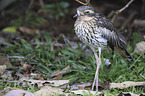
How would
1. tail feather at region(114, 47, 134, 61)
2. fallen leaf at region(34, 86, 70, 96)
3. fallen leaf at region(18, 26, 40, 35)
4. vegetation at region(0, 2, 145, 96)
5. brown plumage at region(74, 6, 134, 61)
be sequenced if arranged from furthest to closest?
fallen leaf at region(18, 26, 40, 35)
tail feather at region(114, 47, 134, 61)
vegetation at region(0, 2, 145, 96)
brown plumage at region(74, 6, 134, 61)
fallen leaf at region(34, 86, 70, 96)

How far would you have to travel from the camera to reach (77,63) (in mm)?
5066

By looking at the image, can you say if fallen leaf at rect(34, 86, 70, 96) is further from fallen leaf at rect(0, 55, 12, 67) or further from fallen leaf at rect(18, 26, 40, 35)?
fallen leaf at rect(18, 26, 40, 35)

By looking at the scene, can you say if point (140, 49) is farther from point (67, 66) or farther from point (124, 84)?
point (67, 66)

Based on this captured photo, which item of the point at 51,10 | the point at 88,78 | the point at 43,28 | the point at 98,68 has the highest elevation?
the point at 51,10

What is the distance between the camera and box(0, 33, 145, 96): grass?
4.60 meters

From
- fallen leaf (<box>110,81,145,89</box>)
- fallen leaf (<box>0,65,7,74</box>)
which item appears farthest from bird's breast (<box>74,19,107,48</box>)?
fallen leaf (<box>0,65,7,74</box>)

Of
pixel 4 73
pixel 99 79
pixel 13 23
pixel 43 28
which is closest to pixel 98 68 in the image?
pixel 99 79

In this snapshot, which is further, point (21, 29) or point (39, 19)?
point (39, 19)

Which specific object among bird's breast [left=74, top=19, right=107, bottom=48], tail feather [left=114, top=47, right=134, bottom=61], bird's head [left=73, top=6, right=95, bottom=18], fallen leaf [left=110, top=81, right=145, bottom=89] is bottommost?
fallen leaf [left=110, top=81, right=145, bottom=89]

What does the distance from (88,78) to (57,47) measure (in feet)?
5.38

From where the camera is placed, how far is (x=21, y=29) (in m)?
6.85

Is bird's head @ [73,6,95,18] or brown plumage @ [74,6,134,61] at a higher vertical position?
bird's head @ [73,6,95,18]

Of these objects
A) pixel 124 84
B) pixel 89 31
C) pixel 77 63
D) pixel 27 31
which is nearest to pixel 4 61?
pixel 77 63

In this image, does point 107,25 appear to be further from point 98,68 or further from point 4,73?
point 4,73
